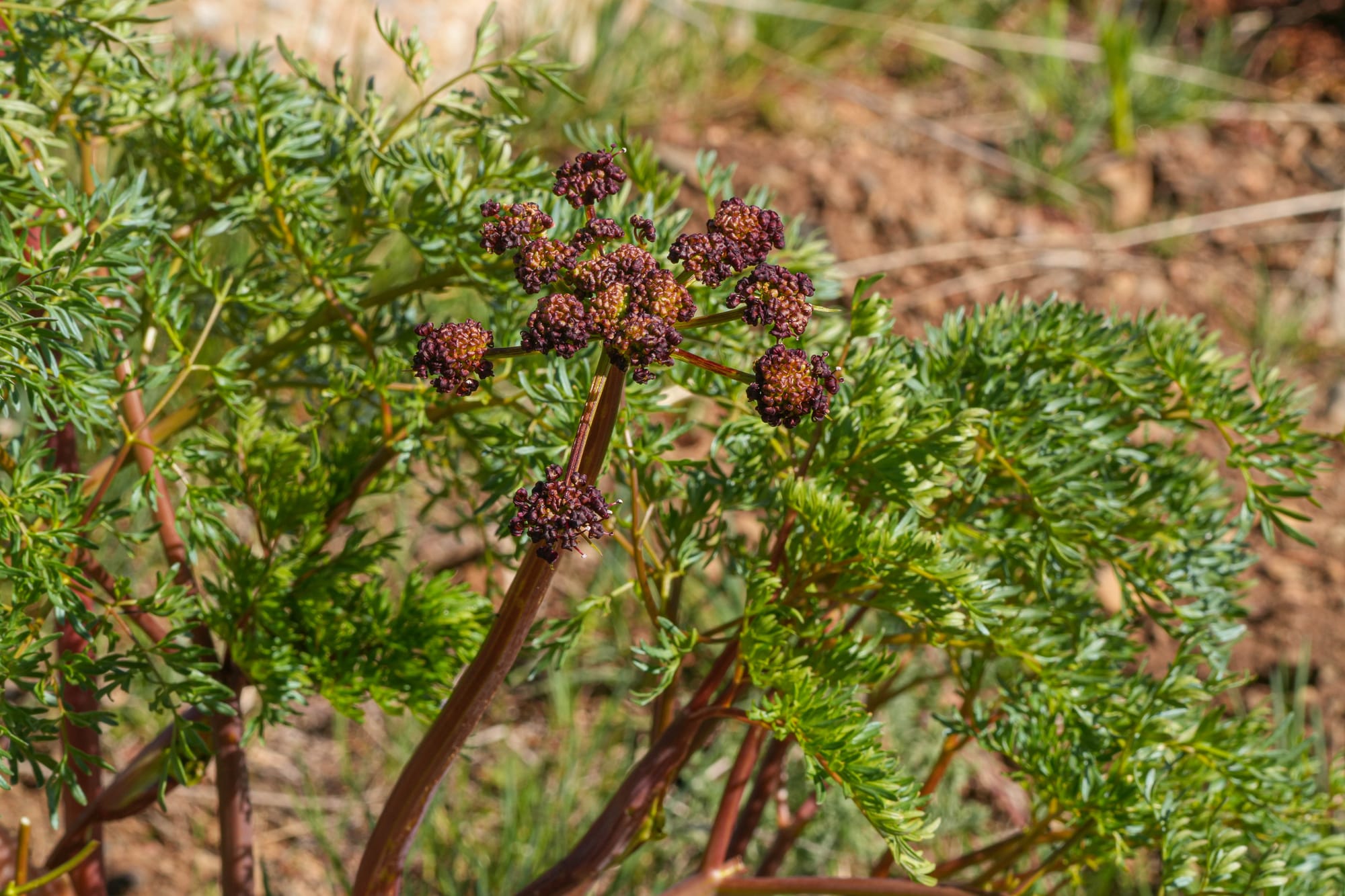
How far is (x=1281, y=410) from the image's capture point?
1319 millimetres

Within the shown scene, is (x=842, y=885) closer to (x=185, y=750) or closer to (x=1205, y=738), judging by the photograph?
(x=1205, y=738)

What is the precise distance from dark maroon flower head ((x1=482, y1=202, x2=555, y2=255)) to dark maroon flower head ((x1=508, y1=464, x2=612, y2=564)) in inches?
7.5

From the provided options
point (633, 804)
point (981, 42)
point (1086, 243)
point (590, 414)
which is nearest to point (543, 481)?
point (590, 414)

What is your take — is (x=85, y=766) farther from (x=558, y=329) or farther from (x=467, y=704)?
(x=558, y=329)

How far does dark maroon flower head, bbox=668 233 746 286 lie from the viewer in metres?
0.93

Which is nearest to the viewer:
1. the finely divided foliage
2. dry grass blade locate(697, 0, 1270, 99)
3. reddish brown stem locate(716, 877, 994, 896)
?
the finely divided foliage

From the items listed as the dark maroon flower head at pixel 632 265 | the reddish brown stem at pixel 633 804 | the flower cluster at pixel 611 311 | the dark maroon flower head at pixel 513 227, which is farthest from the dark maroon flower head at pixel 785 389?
the reddish brown stem at pixel 633 804

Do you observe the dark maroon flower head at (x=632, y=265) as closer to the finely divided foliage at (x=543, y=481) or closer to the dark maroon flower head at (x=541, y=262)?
the dark maroon flower head at (x=541, y=262)

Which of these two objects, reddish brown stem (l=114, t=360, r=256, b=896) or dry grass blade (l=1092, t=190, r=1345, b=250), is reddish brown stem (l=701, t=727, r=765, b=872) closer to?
reddish brown stem (l=114, t=360, r=256, b=896)

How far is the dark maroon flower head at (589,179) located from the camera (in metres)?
0.96

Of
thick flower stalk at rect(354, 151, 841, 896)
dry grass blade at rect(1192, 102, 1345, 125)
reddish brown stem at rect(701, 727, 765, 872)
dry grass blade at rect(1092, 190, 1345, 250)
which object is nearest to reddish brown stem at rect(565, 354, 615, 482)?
thick flower stalk at rect(354, 151, 841, 896)

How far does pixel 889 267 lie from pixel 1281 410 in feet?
8.27

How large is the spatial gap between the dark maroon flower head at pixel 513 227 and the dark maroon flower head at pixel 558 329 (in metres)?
0.09

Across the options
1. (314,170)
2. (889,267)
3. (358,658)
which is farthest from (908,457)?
(889,267)
